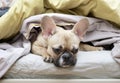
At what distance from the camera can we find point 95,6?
1.40 meters

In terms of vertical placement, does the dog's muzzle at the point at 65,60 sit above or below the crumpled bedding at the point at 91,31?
below

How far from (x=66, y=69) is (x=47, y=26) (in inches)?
9.2

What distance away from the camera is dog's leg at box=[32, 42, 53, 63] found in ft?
3.96

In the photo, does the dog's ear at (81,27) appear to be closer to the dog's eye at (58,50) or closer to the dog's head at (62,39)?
the dog's head at (62,39)

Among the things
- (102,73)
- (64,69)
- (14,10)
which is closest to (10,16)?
(14,10)

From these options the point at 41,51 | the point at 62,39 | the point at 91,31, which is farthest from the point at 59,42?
the point at 91,31

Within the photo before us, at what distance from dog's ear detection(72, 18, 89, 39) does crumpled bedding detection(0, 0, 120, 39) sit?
14cm

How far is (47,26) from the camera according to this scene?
126cm

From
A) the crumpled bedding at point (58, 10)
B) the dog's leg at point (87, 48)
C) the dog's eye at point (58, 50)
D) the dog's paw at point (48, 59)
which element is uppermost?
the crumpled bedding at point (58, 10)

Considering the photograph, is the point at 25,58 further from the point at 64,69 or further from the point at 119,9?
the point at 119,9

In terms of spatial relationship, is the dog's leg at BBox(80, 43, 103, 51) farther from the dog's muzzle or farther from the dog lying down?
the dog's muzzle

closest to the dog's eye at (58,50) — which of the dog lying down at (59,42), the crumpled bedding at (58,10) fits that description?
the dog lying down at (59,42)

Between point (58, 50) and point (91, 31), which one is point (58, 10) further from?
point (58, 50)

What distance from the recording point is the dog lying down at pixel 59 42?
46.1 inches
